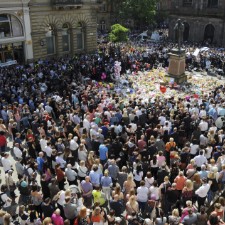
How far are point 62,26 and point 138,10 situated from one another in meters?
26.5

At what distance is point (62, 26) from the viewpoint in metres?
30.7

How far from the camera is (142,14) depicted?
54156mm

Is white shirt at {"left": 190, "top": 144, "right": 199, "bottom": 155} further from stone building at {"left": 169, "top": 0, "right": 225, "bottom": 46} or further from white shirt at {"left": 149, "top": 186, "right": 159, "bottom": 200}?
stone building at {"left": 169, "top": 0, "right": 225, "bottom": 46}

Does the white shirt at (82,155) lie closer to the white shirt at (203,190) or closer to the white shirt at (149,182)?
the white shirt at (149,182)

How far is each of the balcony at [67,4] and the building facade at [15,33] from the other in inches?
118

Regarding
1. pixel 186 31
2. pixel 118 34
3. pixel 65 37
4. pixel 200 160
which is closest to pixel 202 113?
pixel 200 160

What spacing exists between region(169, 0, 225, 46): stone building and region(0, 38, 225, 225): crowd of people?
1014 inches

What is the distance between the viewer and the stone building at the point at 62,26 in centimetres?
2812

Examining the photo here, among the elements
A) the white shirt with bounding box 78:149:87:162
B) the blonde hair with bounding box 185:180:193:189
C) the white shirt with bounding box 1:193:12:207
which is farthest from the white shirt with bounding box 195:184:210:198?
the white shirt with bounding box 1:193:12:207

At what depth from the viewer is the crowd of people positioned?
8680mm

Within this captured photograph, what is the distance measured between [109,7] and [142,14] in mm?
9477

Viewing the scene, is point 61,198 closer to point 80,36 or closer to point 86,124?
point 86,124

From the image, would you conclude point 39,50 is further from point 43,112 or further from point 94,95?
point 43,112

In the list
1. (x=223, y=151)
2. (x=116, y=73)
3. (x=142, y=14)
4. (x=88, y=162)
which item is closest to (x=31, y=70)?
(x=116, y=73)
